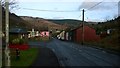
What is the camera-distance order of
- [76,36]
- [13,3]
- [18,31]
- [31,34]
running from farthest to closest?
[31,34], [76,36], [18,31], [13,3]

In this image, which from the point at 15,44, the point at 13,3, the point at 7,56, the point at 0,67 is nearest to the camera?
the point at 7,56

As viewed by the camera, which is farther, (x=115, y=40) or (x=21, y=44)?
(x=115, y=40)

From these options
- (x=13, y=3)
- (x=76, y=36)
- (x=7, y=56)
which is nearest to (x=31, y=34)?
(x=76, y=36)

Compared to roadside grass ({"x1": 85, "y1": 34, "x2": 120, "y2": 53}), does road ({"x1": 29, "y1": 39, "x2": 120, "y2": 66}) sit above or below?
below

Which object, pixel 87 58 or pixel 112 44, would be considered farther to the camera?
pixel 112 44

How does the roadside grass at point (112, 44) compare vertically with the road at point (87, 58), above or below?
above

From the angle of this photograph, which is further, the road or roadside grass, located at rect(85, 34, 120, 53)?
roadside grass, located at rect(85, 34, 120, 53)

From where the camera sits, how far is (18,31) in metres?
92.7

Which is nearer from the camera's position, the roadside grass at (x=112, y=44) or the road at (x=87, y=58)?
the road at (x=87, y=58)

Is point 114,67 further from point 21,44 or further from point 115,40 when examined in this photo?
point 115,40

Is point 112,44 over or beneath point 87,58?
over

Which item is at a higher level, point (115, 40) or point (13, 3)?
point (13, 3)

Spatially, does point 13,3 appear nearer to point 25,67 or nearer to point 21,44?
point 25,67

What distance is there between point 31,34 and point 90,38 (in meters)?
59.0
